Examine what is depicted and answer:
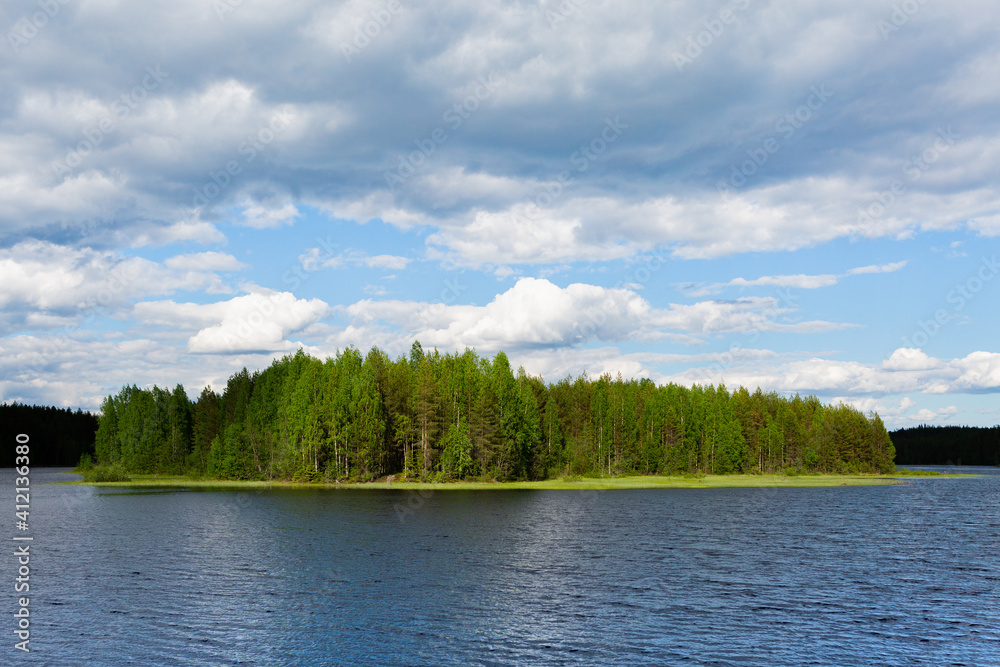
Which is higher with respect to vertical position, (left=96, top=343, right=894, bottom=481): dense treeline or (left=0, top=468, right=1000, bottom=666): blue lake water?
(left=96, top=343, right=894, bottom=481): dense treeline

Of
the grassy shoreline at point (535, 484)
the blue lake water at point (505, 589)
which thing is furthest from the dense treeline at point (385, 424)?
the blue lake water at point (505, 589)

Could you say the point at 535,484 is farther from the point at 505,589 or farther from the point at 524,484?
the point at 505,589

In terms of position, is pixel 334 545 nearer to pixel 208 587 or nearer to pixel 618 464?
pixel 208 587

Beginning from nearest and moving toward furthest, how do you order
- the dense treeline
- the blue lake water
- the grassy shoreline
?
1. the blue lake water
2. the grassy shoreline
3. the dense treeline

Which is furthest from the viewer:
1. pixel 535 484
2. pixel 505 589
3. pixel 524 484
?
pixel 535 484

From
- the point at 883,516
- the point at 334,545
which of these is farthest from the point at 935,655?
the point at 883,516

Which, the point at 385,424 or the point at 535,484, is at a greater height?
the point at 385,424

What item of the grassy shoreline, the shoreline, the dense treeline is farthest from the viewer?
the dense treeline

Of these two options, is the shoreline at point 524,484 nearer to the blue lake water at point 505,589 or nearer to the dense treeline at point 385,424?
the dense treeline at point 385,424

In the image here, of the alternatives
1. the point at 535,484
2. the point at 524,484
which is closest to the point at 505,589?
the point at 524,484

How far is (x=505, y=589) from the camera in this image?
159 ft

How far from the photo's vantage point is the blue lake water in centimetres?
3528

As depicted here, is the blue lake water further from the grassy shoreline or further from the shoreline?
the grassy shoreline

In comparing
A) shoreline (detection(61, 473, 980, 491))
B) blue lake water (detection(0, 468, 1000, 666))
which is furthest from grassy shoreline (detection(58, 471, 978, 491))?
blue lake water (detection(0, 468, 1000, 666))
